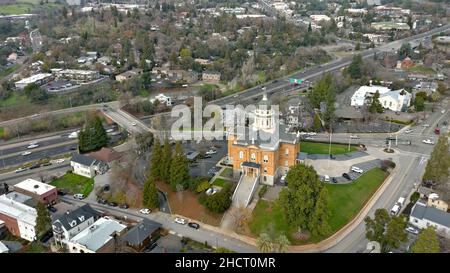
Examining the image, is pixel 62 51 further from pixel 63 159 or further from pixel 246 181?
pixel 246 181

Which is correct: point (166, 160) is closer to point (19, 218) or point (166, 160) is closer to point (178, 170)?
point (178, 170)

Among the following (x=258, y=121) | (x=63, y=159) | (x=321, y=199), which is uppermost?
(x=258, y=121)

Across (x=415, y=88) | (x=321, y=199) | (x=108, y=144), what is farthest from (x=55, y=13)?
(x=321, y=199)

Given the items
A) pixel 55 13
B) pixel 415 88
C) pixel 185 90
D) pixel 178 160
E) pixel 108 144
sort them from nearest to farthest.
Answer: pixel 178 160 < pixel 108 144 < pixel 415 88 < pixel 185 90 < pixel 55 13

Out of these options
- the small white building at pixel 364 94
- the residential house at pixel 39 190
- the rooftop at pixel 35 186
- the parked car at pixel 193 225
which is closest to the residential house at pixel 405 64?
the small white building at pixel 364 94

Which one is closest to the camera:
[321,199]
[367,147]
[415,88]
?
[321,199]

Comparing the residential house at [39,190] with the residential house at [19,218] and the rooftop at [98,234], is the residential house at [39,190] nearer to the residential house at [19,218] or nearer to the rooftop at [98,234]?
the residential house at [19,218]
